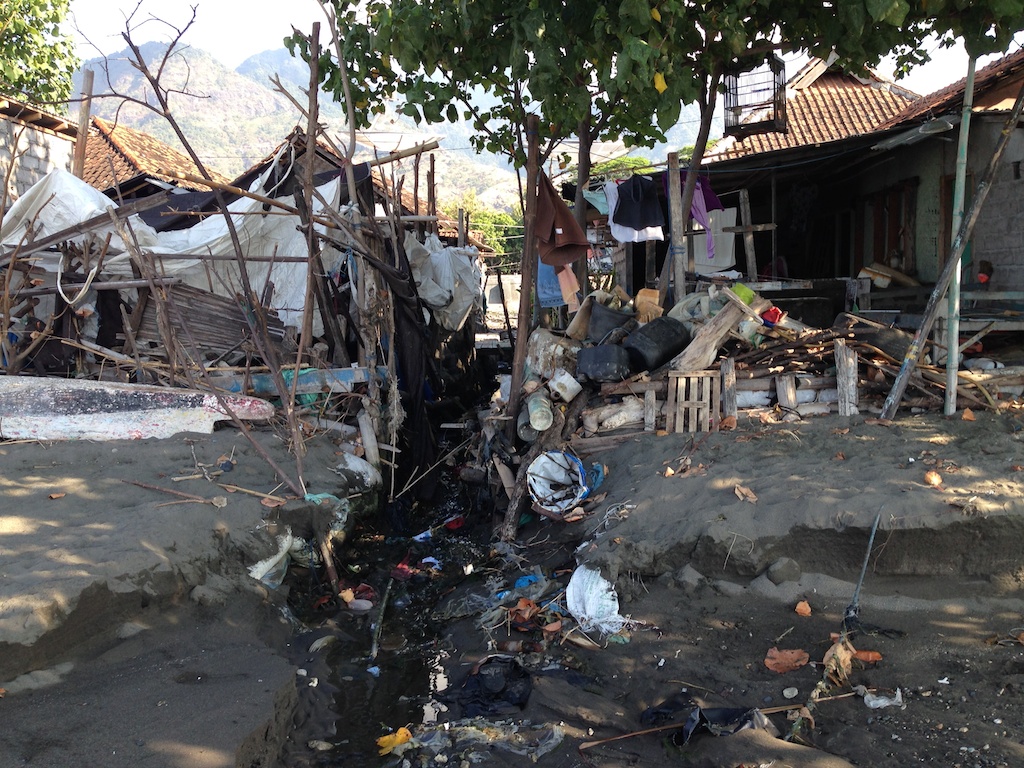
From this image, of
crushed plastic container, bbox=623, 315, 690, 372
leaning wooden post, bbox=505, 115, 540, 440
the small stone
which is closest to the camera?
the small stone

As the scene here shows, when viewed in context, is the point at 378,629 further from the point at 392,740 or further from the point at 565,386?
the point at 565,386

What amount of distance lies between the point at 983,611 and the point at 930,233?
24.0 feet

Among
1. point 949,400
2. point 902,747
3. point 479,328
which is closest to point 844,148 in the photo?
point 949,400

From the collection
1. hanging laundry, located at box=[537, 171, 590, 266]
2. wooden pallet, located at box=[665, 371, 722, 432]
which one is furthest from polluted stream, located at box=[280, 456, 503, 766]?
hanging laundry, located at box=[537, 171, 590, 266]

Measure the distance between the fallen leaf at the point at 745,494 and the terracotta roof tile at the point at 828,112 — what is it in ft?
27.5

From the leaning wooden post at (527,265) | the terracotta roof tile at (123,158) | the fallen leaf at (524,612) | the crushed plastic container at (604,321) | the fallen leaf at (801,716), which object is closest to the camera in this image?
the fallen leaf at (801,716)

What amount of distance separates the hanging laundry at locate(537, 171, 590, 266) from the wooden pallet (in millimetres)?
2302

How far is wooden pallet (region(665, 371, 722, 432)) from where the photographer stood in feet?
21.9

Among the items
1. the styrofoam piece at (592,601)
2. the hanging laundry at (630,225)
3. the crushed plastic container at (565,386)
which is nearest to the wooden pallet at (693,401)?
the crushed plastic container at (565,386)

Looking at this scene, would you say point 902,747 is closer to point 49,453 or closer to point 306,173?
point 306,173

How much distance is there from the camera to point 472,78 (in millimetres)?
7000

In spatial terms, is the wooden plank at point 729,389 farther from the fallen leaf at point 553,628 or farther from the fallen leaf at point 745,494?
the fallen leaf at point 553,628

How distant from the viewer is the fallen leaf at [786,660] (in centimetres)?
426

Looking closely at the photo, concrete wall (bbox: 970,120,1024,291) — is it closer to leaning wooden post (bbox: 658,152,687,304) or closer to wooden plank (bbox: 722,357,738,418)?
leaning wooden post (bbox: 658,152,687,304)
